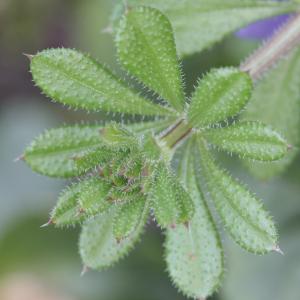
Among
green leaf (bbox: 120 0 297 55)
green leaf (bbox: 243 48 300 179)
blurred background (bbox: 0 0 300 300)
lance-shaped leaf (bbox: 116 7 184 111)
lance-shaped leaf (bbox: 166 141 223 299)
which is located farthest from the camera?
blurred background (bbox: 0 0 300 300)

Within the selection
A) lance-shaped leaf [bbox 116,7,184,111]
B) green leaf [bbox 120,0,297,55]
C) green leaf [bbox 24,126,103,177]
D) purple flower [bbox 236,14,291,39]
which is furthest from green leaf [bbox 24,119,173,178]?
purple flower [bbox 236,14,291,39]

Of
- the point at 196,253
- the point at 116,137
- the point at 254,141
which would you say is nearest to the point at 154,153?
the point at 116,137

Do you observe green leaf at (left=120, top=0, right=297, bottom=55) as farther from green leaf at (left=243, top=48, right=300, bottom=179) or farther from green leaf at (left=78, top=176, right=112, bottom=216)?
green leaf at (left=78, top=176, right=112, bottom=216)

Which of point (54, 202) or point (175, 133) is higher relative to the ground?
point (175, 133)

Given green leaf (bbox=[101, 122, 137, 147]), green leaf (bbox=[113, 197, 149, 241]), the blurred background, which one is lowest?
the blurred background

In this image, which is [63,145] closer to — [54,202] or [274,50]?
[274,50]

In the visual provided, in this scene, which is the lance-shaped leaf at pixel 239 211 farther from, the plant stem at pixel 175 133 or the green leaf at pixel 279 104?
the green leaf at pixel 279 104

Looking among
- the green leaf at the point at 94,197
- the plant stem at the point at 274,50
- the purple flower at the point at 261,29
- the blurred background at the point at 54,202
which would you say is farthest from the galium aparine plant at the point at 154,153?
the blurred background at the point at 54,202
